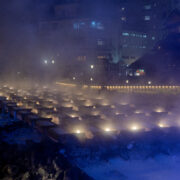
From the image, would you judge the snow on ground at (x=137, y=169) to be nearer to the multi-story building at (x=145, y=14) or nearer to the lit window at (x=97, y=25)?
the lit window at (x=97, y=25)

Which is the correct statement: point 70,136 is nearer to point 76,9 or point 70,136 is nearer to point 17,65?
point 17,65

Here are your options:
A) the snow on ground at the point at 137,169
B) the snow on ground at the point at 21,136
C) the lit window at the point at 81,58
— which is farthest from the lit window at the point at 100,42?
the snow on ground at the point at 137,169

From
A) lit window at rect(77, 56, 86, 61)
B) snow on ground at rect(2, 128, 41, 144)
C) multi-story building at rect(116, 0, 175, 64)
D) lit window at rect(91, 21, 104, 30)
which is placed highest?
multi-story building at rect(116, 0, 175, 64)

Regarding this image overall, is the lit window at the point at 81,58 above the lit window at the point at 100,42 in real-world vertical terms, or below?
below

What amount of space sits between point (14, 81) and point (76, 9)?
14645mm

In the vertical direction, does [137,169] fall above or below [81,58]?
below

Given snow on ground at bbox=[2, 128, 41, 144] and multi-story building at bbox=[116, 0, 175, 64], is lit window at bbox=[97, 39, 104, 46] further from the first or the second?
snow on ground at bbox=[2, 128, 41, 144]

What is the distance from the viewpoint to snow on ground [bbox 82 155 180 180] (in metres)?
4.03

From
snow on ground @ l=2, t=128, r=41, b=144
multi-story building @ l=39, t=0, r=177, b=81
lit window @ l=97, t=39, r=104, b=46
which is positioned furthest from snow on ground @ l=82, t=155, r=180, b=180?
lit window @ l=97, t=39, r=104, b=46

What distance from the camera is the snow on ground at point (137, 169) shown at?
4.03 meters

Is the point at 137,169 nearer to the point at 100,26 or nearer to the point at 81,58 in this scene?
the point at 81,58

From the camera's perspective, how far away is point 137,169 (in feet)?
14.1

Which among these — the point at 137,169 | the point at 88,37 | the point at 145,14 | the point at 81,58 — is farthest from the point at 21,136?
the point at 145,14

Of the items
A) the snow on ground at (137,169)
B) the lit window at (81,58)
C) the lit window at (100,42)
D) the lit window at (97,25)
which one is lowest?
the snow on ground at (137,169)
